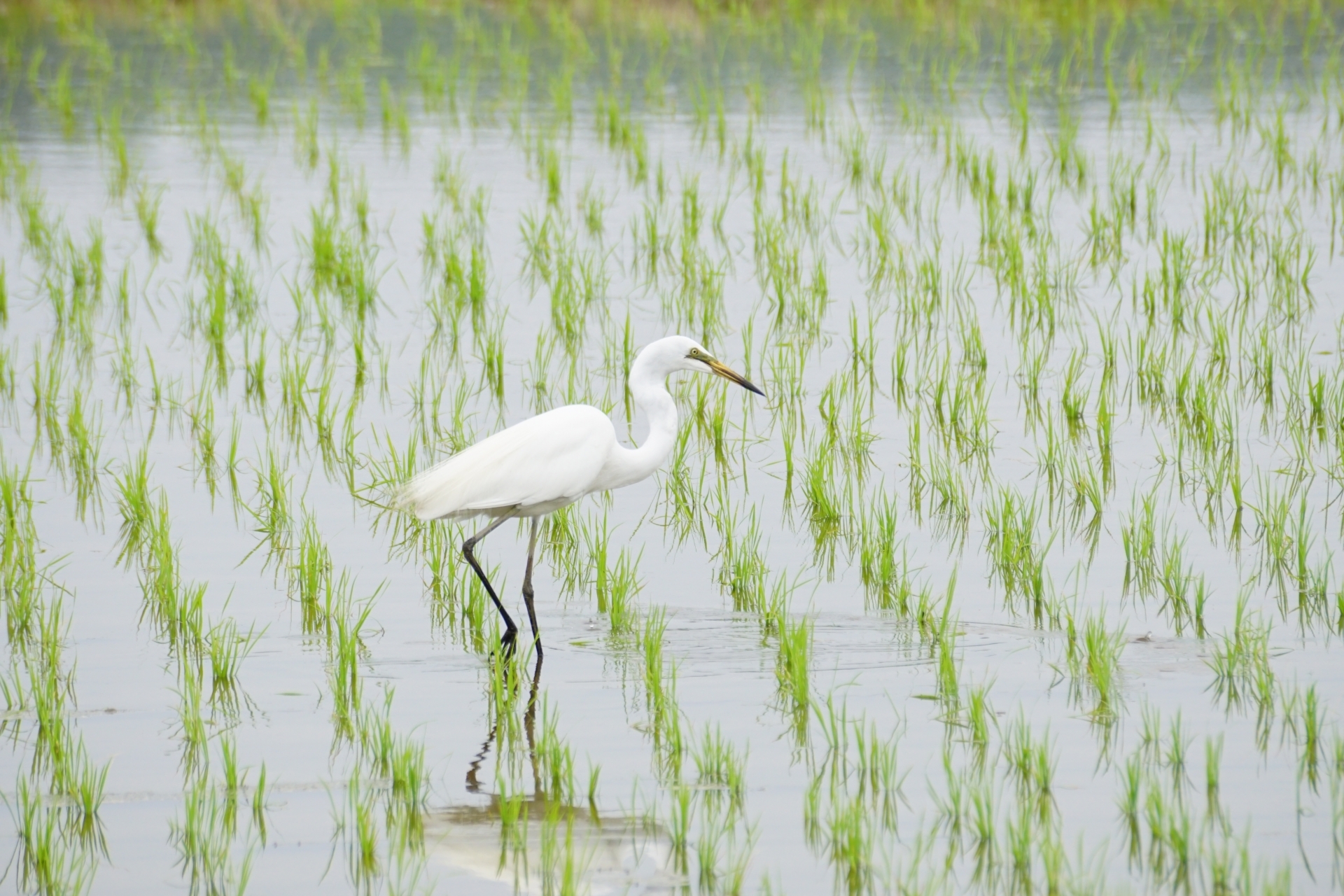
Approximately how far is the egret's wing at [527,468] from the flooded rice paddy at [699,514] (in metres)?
0.30

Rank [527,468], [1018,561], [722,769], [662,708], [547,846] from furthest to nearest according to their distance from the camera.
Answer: [1018,561] → [527,468] → [662,708] → [722,769] → [547,846]

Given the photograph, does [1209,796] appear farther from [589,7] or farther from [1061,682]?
[589,7]

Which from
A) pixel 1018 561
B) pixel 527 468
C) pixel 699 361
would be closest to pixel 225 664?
pixel 527 468

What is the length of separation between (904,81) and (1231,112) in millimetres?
3387

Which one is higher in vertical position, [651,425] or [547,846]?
[651,425]

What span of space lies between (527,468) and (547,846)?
5.51ft

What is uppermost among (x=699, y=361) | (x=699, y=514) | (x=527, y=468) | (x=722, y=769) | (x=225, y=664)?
(x=699, y=361)

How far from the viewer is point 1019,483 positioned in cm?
622

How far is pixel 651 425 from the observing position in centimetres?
512

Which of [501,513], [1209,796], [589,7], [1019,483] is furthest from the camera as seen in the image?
[589,7]

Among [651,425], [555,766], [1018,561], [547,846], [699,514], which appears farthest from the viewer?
[699,514]

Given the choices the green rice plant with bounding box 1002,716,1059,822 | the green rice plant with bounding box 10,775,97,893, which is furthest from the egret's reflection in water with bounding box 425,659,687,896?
the green rice plant with bounding box 1002,716,1059,822

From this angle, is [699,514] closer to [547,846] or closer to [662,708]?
[662,708]

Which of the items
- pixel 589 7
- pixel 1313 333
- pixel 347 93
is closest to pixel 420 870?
pixel 1313 333
